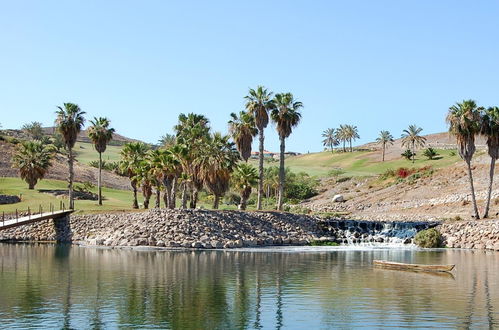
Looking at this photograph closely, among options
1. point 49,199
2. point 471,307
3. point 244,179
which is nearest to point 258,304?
point 471,307

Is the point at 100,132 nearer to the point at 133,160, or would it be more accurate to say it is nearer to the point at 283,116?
the point at 133,160

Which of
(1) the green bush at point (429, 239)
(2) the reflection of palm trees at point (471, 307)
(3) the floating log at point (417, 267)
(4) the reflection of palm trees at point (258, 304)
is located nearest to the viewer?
(2) the reflection of palm trees at point (471, 307)

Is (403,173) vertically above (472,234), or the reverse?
(403,173)

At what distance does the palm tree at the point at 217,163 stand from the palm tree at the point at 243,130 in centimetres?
329

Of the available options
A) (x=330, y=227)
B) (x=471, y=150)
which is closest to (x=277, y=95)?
(x=330, y=227)

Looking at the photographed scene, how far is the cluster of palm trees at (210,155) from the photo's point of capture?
241 feet

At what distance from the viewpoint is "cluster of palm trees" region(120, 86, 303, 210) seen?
73.4 metres

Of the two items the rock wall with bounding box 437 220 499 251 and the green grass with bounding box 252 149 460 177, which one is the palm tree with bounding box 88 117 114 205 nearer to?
the rock wall with bounding box 437 220 499 251

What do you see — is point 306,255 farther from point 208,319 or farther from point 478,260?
point 208,319

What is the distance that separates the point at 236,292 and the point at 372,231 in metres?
41.7

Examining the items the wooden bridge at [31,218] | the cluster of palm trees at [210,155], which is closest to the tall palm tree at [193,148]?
the cluster of palm trees at [210,155]

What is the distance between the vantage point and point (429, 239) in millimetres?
70812

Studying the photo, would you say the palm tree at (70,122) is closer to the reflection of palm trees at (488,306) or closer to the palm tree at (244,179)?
the palm tree at (244,179)

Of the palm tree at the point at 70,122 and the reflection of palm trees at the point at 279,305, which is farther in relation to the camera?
the palm tree at the point at 70,122
